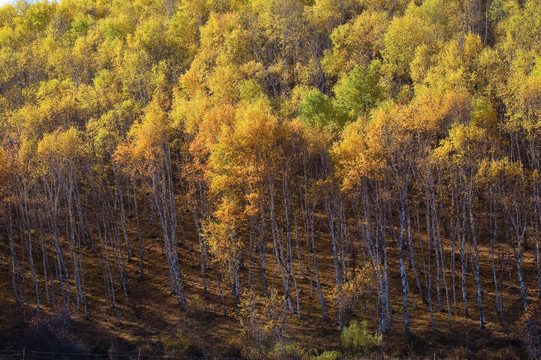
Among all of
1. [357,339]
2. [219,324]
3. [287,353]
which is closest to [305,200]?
[357,339]

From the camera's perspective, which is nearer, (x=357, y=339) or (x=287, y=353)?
(x=287, y=353)

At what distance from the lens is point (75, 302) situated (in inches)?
1594

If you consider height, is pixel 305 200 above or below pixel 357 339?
above

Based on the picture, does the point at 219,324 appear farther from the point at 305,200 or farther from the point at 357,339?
the point at 305,200

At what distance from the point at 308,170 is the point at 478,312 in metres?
17.3

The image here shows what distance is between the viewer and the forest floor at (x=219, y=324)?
31797mm

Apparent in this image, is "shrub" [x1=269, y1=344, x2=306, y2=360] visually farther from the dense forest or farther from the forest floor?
the forest floor

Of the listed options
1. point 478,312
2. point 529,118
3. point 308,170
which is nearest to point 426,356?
point 478,312

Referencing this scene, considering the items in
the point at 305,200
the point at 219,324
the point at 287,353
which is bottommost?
the point at 219,324

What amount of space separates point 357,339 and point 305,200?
1148 cm

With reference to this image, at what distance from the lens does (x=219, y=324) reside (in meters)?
36.1

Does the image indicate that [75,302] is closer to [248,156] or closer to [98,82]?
[248,156]

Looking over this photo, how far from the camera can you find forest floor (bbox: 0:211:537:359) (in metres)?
31.8

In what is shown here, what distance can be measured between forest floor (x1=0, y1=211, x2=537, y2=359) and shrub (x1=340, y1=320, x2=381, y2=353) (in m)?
0.75
